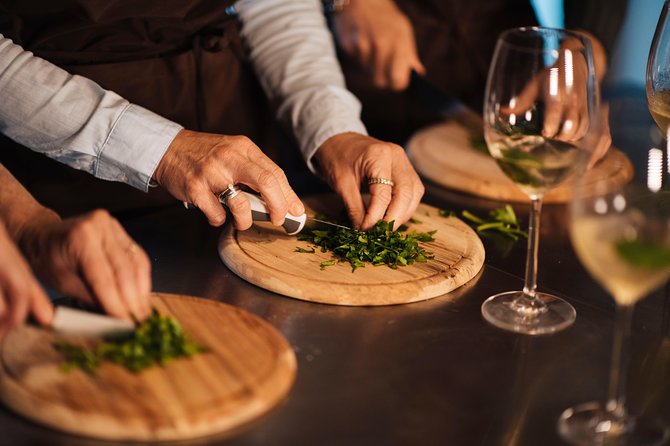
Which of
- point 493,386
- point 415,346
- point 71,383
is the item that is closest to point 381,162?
point 415,346

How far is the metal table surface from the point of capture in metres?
0.94

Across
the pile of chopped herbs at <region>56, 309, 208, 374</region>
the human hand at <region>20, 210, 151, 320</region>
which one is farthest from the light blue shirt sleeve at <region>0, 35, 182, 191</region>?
the pile of chopped herbs at <region>56, 309, 208, 374</region>

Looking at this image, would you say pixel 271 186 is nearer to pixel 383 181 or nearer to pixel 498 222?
pixel 383 181

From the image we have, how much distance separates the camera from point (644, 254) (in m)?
0.82

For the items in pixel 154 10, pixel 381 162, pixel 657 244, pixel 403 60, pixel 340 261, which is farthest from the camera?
pixel 403 60

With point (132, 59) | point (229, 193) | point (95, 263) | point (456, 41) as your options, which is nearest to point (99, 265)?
point (95, 263)

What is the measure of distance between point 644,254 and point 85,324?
2.11ft

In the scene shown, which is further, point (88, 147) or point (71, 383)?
point (88, 147)

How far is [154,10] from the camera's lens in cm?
169

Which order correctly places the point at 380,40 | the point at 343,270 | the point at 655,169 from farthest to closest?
the point at 380,40, the point at 343,270, the point at 655,169

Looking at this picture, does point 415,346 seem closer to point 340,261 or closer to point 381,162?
point 340,261

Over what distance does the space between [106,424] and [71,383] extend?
0.29 ft

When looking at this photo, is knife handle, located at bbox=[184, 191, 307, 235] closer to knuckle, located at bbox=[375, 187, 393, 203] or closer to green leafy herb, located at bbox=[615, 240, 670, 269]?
knuckle, located at bbox=[375, 187, 393, 203]

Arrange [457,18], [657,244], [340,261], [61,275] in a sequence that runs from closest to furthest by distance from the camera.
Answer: [657,244], [61,275], [340,261], [457,18]
